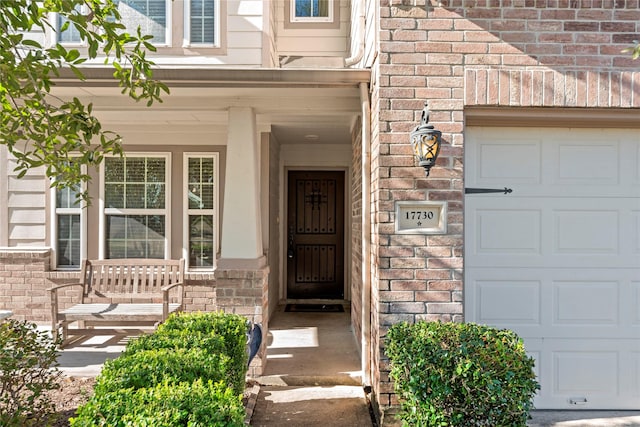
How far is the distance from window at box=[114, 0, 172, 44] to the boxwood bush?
3.65 m

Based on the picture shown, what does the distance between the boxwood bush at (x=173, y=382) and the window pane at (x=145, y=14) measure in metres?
3.66

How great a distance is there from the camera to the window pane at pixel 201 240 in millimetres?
5836

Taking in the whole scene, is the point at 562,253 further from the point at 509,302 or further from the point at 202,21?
the point at 202,21

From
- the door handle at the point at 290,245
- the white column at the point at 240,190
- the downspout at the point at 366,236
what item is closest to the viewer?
the downspout at the point at 366,236

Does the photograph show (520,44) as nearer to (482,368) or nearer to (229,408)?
(482,368)

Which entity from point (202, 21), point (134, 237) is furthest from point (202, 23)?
point (134, 237)

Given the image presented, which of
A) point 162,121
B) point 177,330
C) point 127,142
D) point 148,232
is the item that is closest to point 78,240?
point 148,232

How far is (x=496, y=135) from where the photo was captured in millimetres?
3283

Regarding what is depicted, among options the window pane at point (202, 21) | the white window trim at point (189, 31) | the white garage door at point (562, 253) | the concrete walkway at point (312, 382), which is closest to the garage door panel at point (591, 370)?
the white garage door at point (562, 253)

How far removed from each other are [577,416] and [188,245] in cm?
462

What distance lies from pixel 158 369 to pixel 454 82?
2.61 metres

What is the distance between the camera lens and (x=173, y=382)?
2.00m

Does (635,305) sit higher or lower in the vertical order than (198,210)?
lower

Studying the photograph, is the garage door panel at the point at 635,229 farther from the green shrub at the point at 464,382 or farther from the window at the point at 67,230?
the window at the point at 67,230
